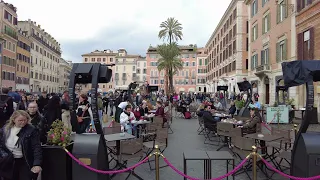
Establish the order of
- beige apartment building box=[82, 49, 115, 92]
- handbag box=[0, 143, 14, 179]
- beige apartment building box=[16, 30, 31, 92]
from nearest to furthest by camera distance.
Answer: handbag box=[0, 143, 14, 179] < beige apartment building box=[16, 30, 31, 92] < beige apartment building box=[82, 49, 115, 92]

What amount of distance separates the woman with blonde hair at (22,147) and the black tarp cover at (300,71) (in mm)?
4667

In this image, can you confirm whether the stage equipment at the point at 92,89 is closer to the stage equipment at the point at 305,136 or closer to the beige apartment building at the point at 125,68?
the stage equipment at the point at 305,136

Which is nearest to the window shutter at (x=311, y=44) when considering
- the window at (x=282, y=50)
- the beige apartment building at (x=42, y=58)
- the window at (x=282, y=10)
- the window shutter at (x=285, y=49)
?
the window shutter at (x=285, y=49)

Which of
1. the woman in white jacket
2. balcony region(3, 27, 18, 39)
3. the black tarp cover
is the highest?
balcony region(3, 27, 18, 39)

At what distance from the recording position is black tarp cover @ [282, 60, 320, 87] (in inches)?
202

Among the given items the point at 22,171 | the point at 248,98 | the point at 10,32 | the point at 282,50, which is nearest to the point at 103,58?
the point at 10,32

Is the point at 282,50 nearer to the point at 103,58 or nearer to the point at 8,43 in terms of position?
the point at 8,43

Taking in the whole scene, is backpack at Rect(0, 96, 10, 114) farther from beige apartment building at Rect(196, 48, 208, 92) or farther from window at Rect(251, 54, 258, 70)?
beige apartment building at Rect(196, 48, 208, 92)

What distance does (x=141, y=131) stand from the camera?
973 cm

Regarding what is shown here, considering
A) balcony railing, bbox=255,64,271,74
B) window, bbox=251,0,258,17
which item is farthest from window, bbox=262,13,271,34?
balcony railing, bbox=255,64,271,74

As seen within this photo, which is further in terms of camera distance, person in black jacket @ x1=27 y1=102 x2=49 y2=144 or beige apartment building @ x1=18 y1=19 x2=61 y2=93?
beige apartment building @ x1=18 y1=19 x2=61 y2=93

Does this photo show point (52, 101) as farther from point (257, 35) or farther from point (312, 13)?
point (257, 35)

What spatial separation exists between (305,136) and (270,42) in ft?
85.4

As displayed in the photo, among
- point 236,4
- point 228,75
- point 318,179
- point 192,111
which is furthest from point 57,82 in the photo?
point 318,179
